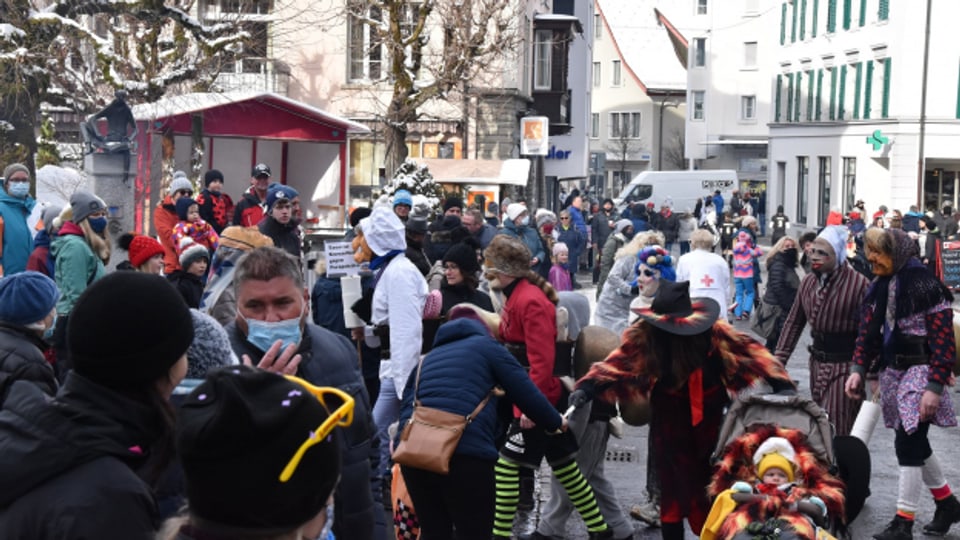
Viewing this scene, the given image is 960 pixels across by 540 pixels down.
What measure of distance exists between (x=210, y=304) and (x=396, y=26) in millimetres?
24444

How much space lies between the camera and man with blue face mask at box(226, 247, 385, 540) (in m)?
4.53

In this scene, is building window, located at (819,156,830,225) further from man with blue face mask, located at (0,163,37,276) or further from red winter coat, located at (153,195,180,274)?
man with blue face mask, located at (0,163,37,276)

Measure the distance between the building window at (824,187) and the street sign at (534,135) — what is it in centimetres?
1949

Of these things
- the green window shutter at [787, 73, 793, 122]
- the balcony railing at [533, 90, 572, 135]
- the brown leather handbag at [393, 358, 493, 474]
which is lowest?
the brown leather handbag at [393, 358, 493, 474]

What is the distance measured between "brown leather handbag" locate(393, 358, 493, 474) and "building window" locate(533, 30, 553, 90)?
126 feet

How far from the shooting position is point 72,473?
2912 millimetres

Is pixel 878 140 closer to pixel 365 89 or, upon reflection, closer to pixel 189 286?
pixel 365 89

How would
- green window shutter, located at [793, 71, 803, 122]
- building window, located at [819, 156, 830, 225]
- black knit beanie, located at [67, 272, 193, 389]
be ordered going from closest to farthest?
black knit beanie, located at [67, 272, 193, 389], building window, located at [819, 156, 830, 225], green window shutter, located at [793, 71, 803, 122]

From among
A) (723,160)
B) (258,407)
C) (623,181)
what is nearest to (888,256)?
(258,407)

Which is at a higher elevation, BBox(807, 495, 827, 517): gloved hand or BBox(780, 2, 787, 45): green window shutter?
BBox(780, 2, 787, 45): green window shutter

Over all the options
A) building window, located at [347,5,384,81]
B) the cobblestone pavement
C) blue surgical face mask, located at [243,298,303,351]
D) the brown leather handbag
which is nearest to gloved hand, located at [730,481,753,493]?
the cobblestone pavement

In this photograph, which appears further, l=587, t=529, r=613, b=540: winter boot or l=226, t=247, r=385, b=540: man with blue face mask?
l=587, t=529, r=613, b=540: winter boot

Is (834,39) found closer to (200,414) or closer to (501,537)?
(501,537)

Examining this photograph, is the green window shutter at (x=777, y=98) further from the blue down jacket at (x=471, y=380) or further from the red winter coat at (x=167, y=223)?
the blue down jacket at (x=471, y=380)
